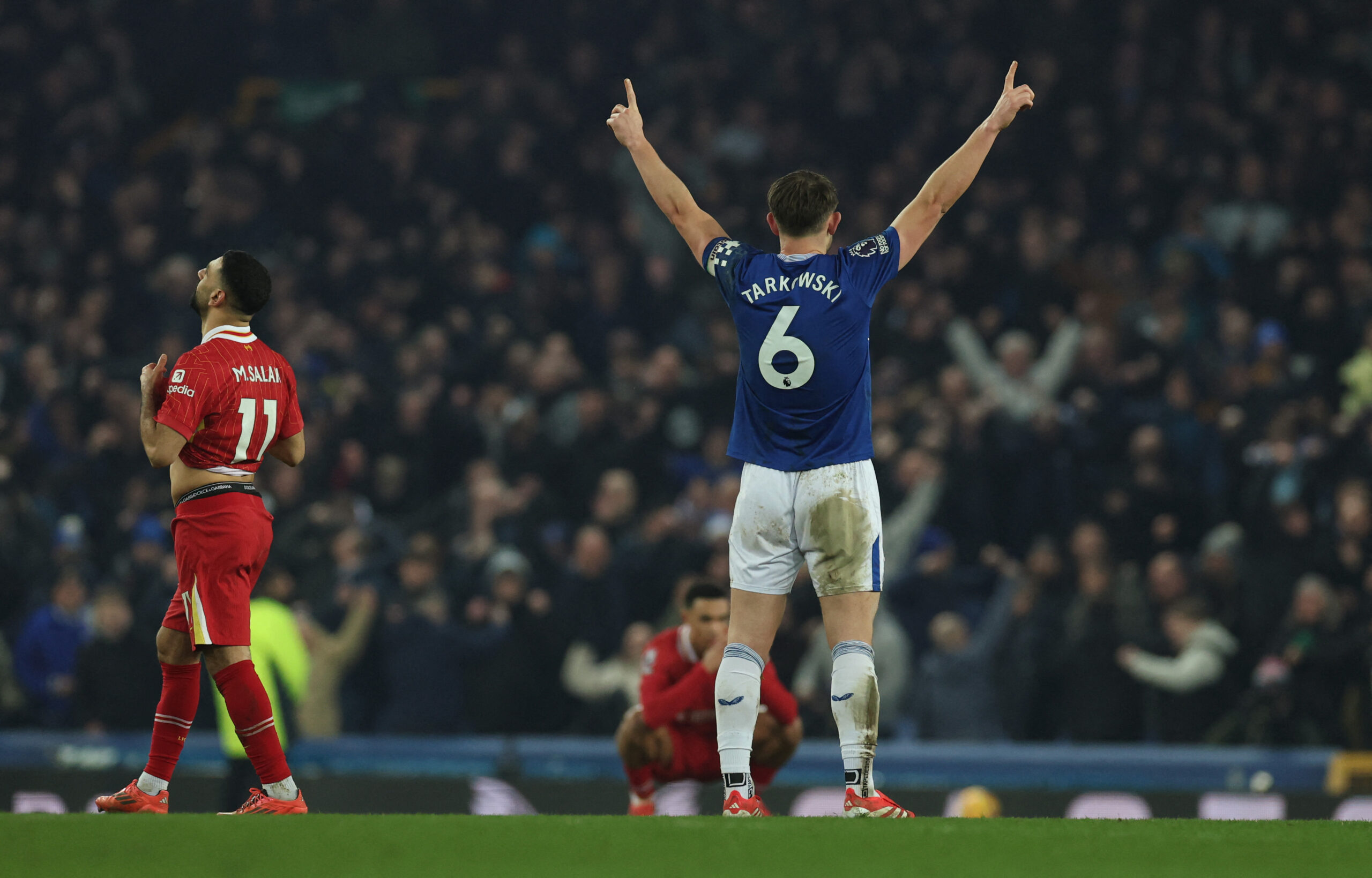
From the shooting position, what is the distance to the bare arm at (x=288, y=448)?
6031mm

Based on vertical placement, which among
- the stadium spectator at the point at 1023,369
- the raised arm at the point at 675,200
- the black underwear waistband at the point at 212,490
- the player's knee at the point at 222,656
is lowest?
the player's knee at the point at 222,656

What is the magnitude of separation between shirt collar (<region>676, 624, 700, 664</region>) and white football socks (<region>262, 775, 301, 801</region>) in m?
2.88

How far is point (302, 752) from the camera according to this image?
10750 mm

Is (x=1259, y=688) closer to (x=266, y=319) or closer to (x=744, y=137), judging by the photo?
(x=744, y=137)

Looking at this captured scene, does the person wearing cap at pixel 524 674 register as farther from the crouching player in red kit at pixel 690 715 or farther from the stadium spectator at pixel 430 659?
the crouching player in red kit at pixel 690 715

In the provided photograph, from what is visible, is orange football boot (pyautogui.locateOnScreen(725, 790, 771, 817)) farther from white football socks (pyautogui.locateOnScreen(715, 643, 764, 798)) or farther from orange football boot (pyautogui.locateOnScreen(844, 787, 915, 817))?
orange football boot (pyautogui.locateOnScreen(844, 787, 915, 817))

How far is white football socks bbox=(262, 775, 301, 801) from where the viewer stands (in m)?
5.71

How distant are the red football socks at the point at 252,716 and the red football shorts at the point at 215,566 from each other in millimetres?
112

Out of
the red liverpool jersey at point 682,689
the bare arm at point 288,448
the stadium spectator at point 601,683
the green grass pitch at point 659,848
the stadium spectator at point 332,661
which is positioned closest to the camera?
the green grass pitch at point 659,848

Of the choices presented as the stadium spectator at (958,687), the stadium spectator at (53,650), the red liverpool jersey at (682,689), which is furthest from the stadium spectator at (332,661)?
the stadium spectator at (958,687)

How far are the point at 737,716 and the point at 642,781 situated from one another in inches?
125

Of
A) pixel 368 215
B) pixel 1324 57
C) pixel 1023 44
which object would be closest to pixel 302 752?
pixel 368 215

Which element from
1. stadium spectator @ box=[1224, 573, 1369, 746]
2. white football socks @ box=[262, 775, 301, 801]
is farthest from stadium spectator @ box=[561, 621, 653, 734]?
white football socks @ box=[262, 775, 301, 801]

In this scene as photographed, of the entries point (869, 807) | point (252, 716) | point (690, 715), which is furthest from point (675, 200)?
point (690, 715)
